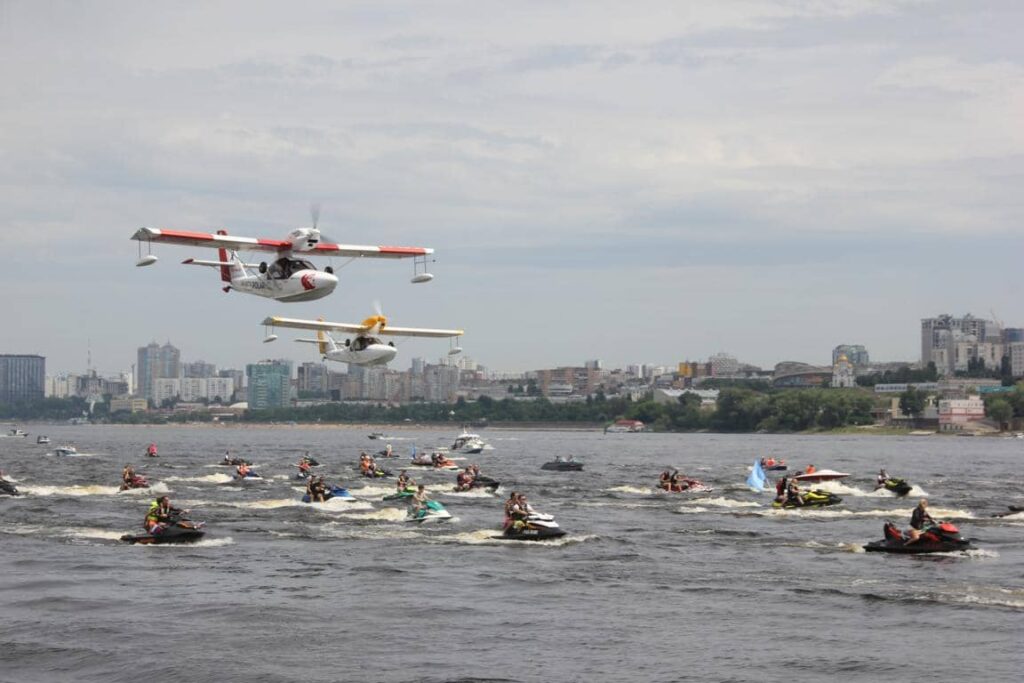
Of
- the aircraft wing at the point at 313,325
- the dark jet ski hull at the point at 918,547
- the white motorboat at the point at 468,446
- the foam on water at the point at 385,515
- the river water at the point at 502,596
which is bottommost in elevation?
the river water at the point at 502,596

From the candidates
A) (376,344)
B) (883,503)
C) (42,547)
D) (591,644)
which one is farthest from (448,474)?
(591,644)

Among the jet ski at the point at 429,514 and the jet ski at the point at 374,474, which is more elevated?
the jet ski at the point at 374,474

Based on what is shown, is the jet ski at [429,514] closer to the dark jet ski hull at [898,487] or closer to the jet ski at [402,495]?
the jet ski at [402,495]

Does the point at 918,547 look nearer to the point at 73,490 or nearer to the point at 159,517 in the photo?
the point at 159,517

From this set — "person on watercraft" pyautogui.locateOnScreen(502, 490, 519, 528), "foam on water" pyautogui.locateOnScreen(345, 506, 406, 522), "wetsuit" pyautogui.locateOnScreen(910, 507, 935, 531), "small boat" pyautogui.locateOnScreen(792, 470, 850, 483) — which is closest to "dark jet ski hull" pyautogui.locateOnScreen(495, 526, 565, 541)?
"person on watercraft" pyautogui.locateOnScreen(502, 490, 519, 528)

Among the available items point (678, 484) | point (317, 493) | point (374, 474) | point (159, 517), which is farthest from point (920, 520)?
point (374, 474)

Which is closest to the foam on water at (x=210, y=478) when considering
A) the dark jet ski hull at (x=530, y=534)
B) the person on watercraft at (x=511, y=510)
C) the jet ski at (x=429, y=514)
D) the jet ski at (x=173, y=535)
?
the jet ski at (x=429, y=514)

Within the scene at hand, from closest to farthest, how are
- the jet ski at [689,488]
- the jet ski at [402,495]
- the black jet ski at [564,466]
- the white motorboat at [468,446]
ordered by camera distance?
the jet ski at [402,495] < the jet ski at [689,488] < the black jet ski at [564,466] < the white motorboat at [468,446]

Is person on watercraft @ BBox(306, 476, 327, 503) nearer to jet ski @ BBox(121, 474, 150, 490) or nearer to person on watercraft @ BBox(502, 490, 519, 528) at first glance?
jet ski @ BBox(121, 474, 150, 490)
